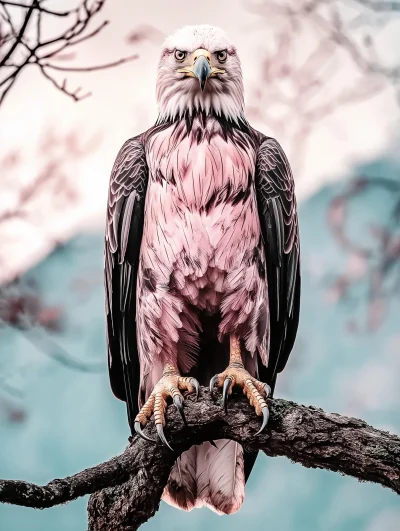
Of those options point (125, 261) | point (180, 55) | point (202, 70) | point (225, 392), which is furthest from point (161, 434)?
point (180, 55)

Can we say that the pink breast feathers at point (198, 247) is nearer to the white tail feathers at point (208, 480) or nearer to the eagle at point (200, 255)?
the eagle at point (200, 255)

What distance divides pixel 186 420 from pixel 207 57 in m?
1.09

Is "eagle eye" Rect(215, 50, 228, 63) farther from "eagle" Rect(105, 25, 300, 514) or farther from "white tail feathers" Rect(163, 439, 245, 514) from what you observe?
"white tail feathers" Rect(163, 439, 245, 514)

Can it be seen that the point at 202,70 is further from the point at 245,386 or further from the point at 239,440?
the point at 239,440

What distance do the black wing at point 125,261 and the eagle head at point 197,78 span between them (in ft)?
0.62

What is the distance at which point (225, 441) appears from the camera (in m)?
2.61

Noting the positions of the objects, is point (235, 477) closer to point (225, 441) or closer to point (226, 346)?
point (225, 441)

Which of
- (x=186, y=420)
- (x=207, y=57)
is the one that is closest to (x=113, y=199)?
(x=207, y=57)

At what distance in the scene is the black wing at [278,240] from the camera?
8.27ft

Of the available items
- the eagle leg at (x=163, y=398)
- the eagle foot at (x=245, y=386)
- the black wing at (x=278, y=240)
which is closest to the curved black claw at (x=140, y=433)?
the eagle leg at (x=163, y=398)

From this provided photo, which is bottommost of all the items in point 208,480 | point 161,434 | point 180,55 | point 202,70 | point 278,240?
point 161,434

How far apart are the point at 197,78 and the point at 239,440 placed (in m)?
1.12

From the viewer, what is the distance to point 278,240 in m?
2.53

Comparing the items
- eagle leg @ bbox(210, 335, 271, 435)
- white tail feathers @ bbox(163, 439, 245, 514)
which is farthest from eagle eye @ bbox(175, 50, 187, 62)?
white tail feathers @ bbox(163, 439, 245, 514)
